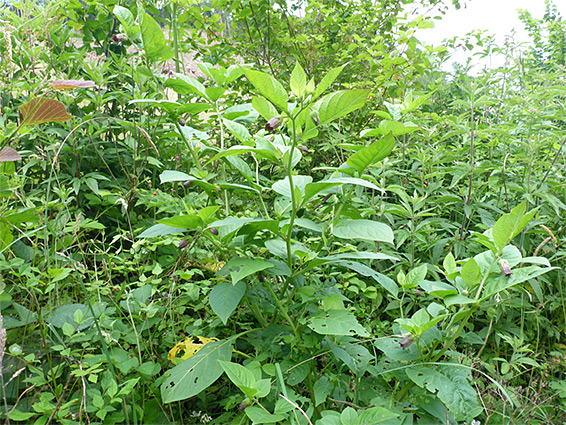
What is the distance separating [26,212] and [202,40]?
2.62 m

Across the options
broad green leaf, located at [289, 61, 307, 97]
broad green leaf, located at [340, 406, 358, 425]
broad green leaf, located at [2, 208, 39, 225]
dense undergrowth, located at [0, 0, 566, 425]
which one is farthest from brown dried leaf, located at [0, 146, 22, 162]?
broad green leaf, located at [340, 406, 358, 425]

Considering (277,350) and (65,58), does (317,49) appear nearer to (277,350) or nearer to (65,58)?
(65,58)

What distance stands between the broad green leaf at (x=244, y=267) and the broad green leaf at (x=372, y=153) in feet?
1.34

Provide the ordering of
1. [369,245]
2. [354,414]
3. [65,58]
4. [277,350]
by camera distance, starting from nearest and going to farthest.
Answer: [354,414] < [277,350] < [369,245] < [65,58]

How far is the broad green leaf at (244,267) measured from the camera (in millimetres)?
1035

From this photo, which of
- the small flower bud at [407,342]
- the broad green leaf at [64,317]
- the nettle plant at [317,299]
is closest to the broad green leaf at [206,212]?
the nettle plant at [317,299]

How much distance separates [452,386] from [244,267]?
2.16 ft

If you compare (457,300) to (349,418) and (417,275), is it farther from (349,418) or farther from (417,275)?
(349,418)

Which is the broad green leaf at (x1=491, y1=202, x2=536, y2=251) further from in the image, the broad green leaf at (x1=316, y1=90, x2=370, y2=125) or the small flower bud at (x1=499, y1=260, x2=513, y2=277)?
the broad green leaf at (x1=316, y1=90, x2=370, y2=125)

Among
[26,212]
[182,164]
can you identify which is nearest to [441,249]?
[182,164]

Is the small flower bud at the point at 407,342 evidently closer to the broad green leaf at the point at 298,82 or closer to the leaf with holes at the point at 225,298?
the leaf with holes at the point at 225,298

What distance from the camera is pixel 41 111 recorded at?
113 cm

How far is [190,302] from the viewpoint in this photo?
175 centimetres

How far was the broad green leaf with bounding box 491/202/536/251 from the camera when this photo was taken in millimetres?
1039
